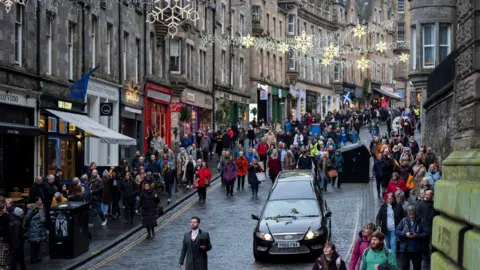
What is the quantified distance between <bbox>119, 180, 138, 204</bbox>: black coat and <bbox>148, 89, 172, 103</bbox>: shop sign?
60.4ft

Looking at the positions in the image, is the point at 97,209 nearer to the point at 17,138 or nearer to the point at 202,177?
the point at 17,138

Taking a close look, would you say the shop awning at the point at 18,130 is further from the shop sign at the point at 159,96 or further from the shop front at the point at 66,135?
the shop sign at the point at 159,96

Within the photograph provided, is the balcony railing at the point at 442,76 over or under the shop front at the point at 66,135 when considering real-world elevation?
over

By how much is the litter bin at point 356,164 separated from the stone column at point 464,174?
23.3 metres

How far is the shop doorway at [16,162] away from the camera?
28.7m

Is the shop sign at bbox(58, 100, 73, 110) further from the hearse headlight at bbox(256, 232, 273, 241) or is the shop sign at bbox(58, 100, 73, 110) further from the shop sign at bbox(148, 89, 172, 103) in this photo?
the hearse headlight at bbox(256, 232, 273, 241)

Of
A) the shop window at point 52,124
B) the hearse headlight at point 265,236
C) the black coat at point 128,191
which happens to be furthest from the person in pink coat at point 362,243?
the shop window at point 52,124

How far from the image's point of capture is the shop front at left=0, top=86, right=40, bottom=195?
28.3 metres

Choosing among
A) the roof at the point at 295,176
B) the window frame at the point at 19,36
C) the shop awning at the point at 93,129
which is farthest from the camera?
the shop awning at the point at 93,129

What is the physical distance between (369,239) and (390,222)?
4221mm

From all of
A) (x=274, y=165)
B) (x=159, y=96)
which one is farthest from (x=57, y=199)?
(x=159, y=96)

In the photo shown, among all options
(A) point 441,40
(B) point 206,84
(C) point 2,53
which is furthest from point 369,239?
(B) point 206,84

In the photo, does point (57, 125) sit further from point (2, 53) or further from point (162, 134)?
point (162, 134)

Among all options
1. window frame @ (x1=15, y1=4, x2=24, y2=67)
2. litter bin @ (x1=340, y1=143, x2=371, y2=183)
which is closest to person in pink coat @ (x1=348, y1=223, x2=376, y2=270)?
window frame @ (x1=15, y1=4, x2=24, y2=67)
